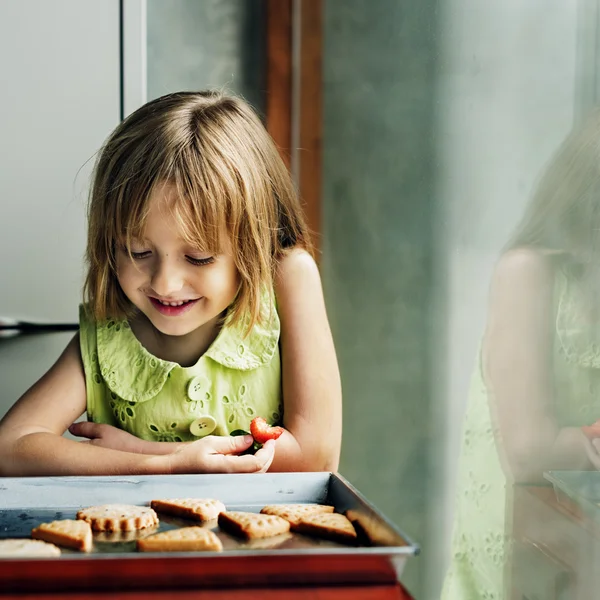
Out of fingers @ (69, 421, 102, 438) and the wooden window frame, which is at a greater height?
the wooden window frame

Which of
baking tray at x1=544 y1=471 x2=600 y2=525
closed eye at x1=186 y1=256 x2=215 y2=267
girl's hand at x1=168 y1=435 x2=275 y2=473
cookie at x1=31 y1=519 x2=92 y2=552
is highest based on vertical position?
closed eye at x1=186 y1=256 x2=215 y2=267

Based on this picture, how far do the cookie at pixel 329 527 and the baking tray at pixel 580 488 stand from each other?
204 millimetres

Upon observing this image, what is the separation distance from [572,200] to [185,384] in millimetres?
656

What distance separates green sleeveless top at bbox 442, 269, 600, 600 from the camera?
0.75 m

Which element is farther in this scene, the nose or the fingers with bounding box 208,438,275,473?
the nose

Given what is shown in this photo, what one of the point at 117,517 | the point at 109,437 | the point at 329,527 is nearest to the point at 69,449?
the point at 109,437

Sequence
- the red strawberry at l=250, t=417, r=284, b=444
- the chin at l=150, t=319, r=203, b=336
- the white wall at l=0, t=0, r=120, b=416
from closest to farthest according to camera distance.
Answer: the red strawberry at l=250, t=417, r=284, b=444 → the chin at l=150, t=319, r=203, b=336 → the white wall at l=0, t=0, r=120, b=416

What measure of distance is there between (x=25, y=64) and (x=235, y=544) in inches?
47.3

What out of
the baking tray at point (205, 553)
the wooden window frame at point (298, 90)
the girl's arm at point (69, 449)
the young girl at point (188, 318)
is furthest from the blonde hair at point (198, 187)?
the wooden window frame at point (298, 90)

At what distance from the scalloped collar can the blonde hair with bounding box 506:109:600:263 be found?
1.61ft

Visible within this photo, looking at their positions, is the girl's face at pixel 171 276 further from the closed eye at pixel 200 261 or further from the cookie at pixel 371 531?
the cookie at pixel 371 531

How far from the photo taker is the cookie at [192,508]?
78cm

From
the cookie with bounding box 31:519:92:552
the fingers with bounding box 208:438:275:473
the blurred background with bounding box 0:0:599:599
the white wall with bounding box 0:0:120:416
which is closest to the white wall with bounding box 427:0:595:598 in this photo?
the blurred background with bounding box 0:0:599:599

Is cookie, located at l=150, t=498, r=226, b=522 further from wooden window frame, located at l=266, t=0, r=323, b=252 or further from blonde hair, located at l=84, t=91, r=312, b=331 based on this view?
wooden window frame, located at l=266, t=0, r=323, b=252
